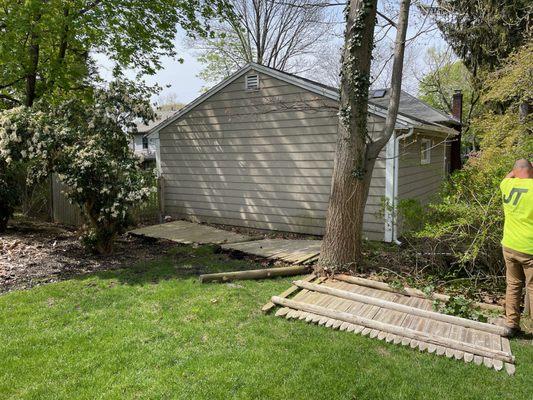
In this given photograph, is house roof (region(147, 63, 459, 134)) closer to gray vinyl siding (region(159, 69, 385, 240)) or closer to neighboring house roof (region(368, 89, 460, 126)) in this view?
neighboring house roof (region(368, 89, 460, 126))

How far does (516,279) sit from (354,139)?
9.42 feet

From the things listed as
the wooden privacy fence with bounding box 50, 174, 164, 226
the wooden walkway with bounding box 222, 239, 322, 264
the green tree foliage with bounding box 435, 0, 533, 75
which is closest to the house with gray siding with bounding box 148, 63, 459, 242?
the wooden privacy fence with bounding box 50, 174, 164, 226

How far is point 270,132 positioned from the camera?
997cm

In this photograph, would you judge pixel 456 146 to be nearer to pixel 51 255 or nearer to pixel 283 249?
pixel 283 249

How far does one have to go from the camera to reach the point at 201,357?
3730 millimetres

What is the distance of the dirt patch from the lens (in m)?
6.29

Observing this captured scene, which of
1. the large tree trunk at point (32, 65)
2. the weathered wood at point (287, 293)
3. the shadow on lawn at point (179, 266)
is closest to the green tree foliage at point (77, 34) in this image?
the large tree trunk at point (32, 65)

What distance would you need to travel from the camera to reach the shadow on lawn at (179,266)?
6.18 meters

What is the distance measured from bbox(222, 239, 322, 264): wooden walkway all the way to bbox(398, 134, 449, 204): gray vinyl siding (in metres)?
2.62

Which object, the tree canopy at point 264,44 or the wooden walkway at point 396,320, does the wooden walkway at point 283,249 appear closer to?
the wooden walkway at point 396,320

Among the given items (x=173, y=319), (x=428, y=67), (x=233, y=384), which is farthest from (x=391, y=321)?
(x=428, y=67)

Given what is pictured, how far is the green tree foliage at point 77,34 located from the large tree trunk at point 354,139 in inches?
304

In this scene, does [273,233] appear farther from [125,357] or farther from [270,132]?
[125,357]

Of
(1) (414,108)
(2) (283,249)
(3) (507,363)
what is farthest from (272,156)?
(3) (507,363)
